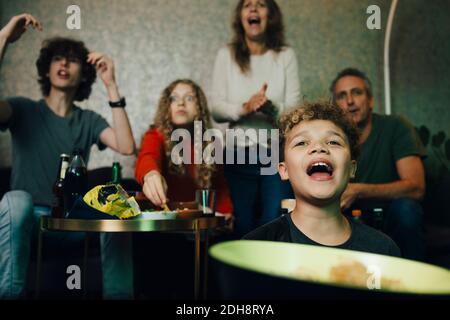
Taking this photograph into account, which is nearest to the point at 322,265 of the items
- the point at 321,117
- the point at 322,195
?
the point at 322,195

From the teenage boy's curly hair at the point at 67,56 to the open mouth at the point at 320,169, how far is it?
153cm

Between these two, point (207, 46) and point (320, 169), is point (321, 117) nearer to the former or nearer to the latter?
point (320, 169)

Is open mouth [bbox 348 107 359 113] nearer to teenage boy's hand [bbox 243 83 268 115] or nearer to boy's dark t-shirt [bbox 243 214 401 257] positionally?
teenage boy's hand [bbox 243 83 268 115]

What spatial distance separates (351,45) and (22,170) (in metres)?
1.63

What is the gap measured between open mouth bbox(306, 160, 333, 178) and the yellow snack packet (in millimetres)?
493

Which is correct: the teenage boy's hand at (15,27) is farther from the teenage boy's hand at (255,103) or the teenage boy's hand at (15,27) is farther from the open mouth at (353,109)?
the open mouth at (353,109)

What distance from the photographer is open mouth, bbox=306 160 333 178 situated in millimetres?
1046

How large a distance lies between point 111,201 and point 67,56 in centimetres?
120

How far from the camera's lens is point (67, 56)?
7.47 feet

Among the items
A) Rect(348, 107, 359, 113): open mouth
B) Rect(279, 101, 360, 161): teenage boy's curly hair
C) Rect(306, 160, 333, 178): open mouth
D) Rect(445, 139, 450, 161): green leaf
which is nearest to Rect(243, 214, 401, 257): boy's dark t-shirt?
Rect(306, 160, 333, 178): open mouth

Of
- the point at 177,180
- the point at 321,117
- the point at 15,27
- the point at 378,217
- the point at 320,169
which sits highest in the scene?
the point at 15,27

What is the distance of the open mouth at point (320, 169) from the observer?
1046mm

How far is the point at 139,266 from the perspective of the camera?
1983 millimetres

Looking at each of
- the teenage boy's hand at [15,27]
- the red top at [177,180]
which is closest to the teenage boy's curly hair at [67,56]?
the teenage boy's hand at [15,27]
